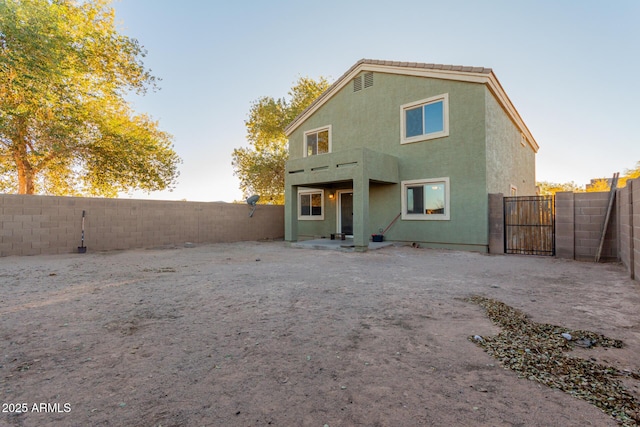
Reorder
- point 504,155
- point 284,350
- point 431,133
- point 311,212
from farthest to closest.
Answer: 1. point 311,212
2. point 504,155
3. point 431,133
4. point 284,350

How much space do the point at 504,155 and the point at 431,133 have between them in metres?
3.29

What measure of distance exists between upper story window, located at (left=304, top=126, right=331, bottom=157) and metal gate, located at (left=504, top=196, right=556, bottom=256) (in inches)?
293

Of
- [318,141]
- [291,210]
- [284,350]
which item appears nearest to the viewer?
[284,350]

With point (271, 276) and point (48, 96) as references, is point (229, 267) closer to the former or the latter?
point (271, 276)

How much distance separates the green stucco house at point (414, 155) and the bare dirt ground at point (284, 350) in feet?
14.4

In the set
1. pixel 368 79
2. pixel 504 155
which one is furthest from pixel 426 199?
pixel 368 79

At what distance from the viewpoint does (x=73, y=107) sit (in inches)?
482

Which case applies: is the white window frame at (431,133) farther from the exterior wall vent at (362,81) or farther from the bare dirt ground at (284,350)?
the bare dirt ground at (284,350)

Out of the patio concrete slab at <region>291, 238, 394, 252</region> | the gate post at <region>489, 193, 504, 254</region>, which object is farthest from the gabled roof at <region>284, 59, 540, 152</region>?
the patio concrete slab at <region>291, 238, 394, 252</region>

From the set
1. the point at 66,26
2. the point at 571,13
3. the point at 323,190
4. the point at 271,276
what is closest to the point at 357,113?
the point at 323,190

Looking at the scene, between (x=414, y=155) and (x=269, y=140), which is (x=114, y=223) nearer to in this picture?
(x=414, y=155)

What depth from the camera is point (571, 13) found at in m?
9.74

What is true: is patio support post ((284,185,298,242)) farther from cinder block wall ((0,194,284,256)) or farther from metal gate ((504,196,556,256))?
metal gate ((504,196,556,256))

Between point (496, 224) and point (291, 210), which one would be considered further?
point (291, 210)
